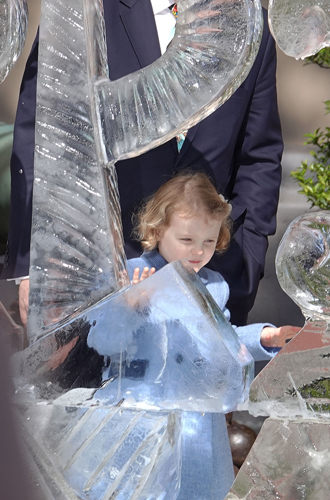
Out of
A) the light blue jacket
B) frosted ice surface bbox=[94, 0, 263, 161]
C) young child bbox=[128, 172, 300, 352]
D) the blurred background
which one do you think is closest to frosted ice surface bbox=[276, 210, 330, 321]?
frosted ice surface bbox=[94, 0, 263, 161]

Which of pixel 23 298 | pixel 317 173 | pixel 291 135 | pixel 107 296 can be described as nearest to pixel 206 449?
pixel 23 298

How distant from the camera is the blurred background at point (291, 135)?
192cm

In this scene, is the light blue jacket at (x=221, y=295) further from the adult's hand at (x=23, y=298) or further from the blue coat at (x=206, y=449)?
the adult's hand at (x=23, y=298)

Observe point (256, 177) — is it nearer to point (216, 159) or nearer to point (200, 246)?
point (216, 159)

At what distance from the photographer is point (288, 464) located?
440 mm

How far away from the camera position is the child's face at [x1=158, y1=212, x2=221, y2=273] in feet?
3.21

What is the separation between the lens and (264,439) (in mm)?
446

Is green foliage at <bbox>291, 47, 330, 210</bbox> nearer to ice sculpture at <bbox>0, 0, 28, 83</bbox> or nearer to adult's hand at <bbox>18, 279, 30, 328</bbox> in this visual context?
adult's hand at <bbox>18, 279, 30, 328</bbox>

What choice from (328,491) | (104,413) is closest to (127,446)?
(104,413)

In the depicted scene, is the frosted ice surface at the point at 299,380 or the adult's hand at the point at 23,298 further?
the adult's hand at the point at 23,298

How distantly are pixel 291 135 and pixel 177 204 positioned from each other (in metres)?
1.05

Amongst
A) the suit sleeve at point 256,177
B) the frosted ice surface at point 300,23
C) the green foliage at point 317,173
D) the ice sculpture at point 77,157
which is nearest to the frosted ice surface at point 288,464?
the ice sculpture at point 77,157

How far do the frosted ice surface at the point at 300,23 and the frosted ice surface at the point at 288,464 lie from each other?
0.26 meters

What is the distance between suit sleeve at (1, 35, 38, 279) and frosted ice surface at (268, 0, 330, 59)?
1.92ft
